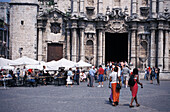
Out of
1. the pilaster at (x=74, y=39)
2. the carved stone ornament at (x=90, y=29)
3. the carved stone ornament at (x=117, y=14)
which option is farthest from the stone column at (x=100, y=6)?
the pilaster at (x=74, y=39)

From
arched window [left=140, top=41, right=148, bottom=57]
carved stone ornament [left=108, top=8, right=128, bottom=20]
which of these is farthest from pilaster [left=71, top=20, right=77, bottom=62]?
arched window [left=140, top=41, right=148, bottom=57]

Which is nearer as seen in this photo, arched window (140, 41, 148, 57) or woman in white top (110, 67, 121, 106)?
woman in white top (110, 67, 121, 106)

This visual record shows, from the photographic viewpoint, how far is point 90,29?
1359 inches

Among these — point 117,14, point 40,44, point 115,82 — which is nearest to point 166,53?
point 117,14

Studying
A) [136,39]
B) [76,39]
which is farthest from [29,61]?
[136,39]

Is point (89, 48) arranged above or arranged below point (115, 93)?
above

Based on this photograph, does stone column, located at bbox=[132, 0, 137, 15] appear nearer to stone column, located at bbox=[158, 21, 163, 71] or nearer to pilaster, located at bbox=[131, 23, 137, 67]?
pilaster, located at bbox=[131, 23, 137, 67]

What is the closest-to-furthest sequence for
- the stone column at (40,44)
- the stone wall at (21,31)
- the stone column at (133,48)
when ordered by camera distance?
1. the stone wall at (21,31)
2. the stone column at (40,44)
3. the stone column at (133,48)

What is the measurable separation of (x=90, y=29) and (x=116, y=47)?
185 inches

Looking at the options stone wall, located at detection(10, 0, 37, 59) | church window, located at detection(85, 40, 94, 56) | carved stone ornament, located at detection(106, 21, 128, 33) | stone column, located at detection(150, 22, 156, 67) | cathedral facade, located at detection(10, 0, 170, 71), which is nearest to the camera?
stone wall, located at detection(10, 0, 37, 59)

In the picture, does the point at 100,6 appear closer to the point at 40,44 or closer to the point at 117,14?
the point at 117,14

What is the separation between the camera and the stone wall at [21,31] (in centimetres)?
3228

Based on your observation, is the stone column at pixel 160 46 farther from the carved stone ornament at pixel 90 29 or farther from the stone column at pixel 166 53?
the carved stone ornament at pixel 90 29

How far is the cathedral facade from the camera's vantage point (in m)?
32.5
